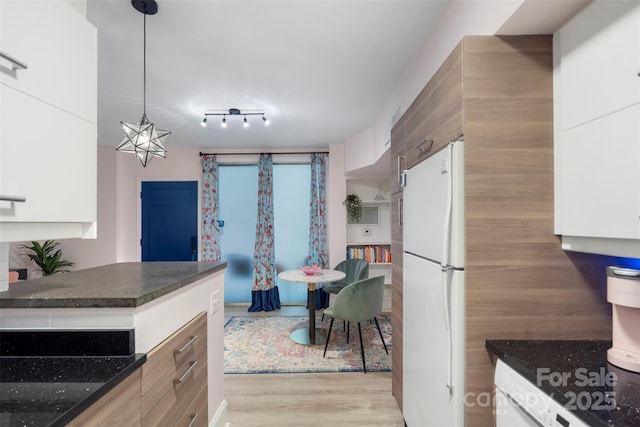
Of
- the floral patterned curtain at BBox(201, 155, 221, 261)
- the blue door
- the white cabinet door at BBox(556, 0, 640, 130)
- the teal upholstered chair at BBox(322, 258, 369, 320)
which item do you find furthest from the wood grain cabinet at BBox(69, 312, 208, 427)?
the blue door

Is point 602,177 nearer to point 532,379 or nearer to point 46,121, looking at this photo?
point 532,379

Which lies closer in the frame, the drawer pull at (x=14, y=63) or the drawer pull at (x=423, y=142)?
the drawer pull at (x=14, y=63)

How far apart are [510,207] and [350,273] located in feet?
9.55

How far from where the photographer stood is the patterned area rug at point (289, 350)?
2.67 metres

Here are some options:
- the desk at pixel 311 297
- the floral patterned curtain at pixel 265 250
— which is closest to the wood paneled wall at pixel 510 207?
the desk at pixel 311 297

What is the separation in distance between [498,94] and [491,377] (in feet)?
3.86

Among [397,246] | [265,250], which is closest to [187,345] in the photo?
[397,246]

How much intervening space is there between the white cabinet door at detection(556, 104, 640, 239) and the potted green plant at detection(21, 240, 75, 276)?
5.83m

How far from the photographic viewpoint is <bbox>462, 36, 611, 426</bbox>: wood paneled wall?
1.16 meters

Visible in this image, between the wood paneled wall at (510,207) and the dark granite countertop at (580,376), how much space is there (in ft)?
0.27

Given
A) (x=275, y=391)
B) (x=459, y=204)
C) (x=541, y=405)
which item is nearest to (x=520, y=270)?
(x=459, y=204)

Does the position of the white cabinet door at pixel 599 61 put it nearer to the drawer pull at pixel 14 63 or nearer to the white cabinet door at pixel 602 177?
the white cabinet door at pixel 602 177

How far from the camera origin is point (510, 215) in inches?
46.3

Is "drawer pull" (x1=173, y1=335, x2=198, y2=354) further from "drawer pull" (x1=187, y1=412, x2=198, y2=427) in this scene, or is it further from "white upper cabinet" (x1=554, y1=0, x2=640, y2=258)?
"white upper cabinet" (x1=554, y1=0, x2=640, y2=258)
